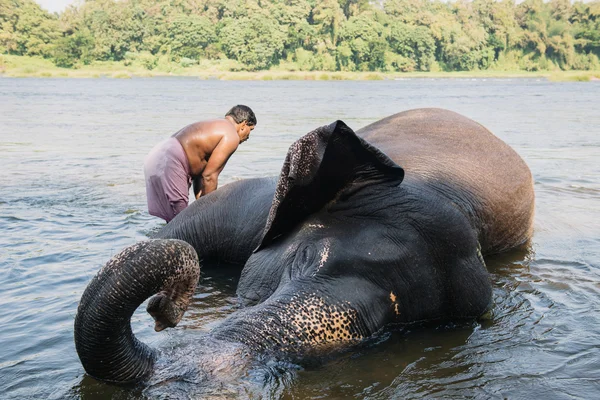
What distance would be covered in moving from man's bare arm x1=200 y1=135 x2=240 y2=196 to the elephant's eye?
357cm

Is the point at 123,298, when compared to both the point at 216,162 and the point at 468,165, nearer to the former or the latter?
the point at 468,165

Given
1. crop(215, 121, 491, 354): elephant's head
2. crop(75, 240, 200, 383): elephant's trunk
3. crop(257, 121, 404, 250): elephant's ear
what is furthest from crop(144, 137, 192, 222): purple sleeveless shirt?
crop(75, 240, 200, 383): elephant's trunk

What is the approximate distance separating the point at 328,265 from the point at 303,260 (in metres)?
0.25

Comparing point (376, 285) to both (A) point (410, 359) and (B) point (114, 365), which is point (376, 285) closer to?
(A) point (410, 359)

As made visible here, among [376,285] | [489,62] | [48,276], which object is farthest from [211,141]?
[489,62]

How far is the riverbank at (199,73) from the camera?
93.8m

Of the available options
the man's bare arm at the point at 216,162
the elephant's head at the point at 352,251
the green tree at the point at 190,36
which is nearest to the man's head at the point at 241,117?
the man's bare arm at the point at 216,162

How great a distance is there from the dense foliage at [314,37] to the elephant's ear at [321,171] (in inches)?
4125

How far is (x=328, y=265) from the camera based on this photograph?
4562 mm

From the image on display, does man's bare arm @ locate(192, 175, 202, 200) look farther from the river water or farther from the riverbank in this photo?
the riverbank

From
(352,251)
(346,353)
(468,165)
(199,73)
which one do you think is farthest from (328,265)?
(199,73)

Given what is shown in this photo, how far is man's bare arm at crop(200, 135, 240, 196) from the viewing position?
828cm

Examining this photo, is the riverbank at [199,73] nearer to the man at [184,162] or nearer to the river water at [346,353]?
the river water at [346,353]

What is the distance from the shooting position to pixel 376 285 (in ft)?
15.2
